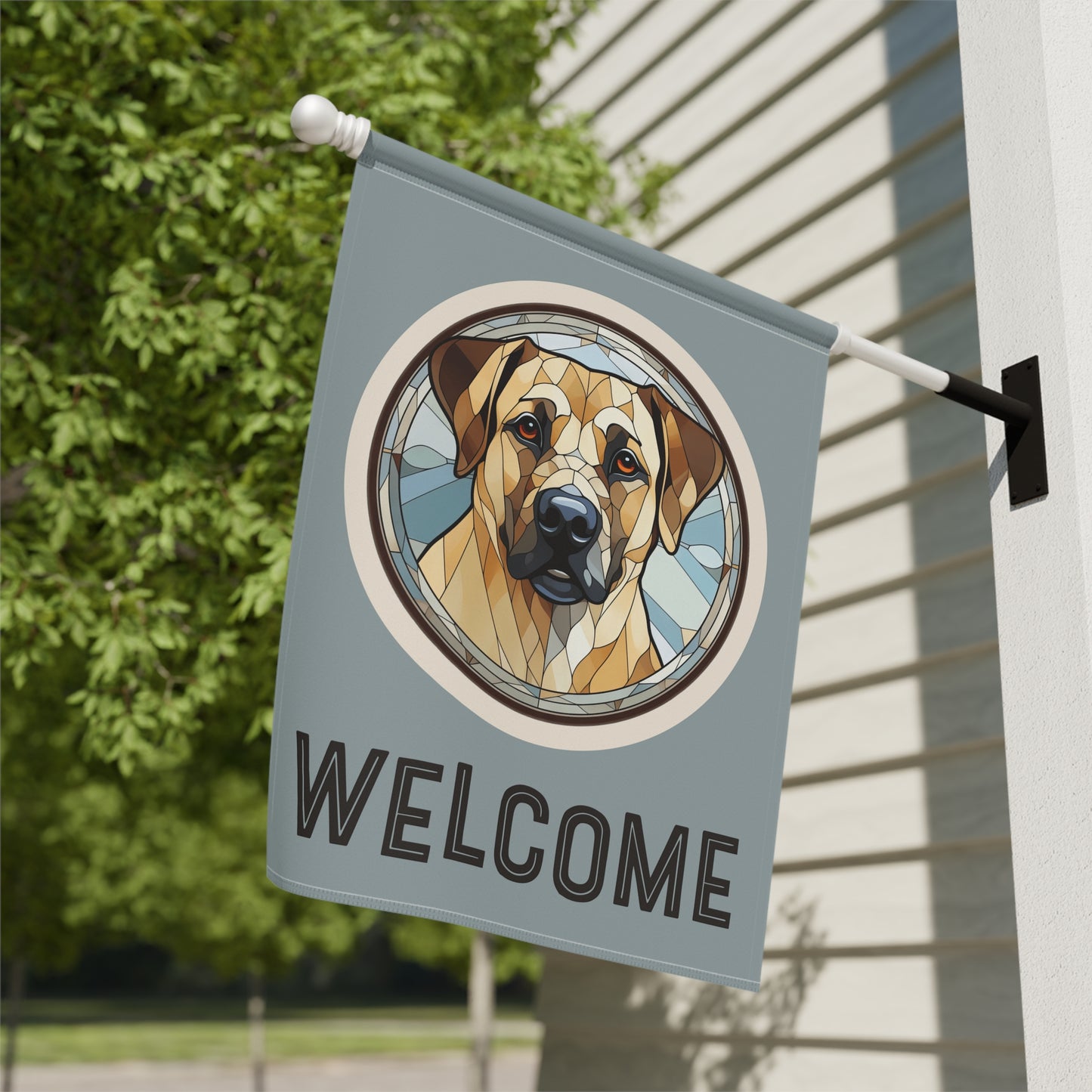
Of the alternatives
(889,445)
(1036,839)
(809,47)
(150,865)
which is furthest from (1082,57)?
(150,865)

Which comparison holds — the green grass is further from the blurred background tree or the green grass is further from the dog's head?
the dog's head

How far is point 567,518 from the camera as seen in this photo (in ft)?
8.73

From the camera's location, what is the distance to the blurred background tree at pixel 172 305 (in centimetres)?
509

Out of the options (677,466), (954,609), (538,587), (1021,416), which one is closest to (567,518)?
(538,587)

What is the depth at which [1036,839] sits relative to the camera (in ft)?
9.00

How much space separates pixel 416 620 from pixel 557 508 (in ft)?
1.39

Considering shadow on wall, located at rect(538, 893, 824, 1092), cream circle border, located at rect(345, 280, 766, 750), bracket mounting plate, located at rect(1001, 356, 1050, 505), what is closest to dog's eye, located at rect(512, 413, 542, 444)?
cream circle border, located at rect(345, 280, 766, 750)

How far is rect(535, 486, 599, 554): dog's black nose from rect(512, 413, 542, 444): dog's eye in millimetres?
119

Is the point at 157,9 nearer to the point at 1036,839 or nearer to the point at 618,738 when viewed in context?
the point at 618,738

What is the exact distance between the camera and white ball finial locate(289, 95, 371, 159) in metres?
2.33

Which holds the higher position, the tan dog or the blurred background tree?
the blurred background tree

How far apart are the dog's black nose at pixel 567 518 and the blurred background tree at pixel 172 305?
96.8 inches

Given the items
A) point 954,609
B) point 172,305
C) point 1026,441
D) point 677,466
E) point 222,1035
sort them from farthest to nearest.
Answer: point 222,1035, point 172,305, point 954,609, point 1026,441, point 677,466

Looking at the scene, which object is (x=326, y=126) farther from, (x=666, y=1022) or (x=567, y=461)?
(x=666, y=1022)
